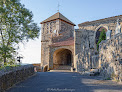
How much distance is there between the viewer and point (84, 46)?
18.1 m

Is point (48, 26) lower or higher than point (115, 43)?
higher

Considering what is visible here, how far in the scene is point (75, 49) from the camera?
21297mm

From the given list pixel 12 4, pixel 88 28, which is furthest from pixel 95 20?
pixel 12 4

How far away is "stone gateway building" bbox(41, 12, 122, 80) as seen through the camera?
606 centimetres

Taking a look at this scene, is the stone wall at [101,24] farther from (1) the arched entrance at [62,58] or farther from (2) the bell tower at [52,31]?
(1) the arched entrance at [62,58]

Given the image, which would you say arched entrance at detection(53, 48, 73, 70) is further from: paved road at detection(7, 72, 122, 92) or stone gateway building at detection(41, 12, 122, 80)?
paved road at detection(7, 72, 122, 92)

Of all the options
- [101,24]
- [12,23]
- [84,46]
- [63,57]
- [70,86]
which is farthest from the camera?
[63,57]

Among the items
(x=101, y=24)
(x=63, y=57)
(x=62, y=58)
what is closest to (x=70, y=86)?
(x=101, y=24)

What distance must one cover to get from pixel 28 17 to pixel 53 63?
1387 centimetres

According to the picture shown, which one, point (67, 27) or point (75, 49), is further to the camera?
point (67, 27)

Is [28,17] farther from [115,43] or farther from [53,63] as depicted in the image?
[53,63]

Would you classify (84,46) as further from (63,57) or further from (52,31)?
(52,31)

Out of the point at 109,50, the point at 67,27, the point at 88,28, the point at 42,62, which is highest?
the point at 67,27

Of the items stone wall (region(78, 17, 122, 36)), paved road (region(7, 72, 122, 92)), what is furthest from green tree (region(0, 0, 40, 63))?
stone wall (region(78, 17, 122, 36))
